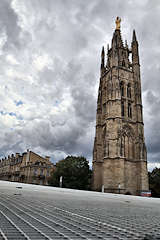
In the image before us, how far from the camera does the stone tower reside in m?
30.8

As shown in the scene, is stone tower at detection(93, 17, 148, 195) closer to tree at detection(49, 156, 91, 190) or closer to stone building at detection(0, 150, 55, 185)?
tree at detection(49, 156, 91, 190)

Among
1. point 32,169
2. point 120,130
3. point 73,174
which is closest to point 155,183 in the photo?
point 120,130

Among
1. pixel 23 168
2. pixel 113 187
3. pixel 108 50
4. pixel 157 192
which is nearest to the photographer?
pixel 113 187

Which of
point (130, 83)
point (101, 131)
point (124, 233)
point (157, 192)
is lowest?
point (157, 192)

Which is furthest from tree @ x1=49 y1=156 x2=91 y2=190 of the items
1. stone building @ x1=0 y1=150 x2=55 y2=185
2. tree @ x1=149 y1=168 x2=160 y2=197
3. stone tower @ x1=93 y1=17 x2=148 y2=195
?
stone building @ x1=0 y1=150 x2=55 y2=185

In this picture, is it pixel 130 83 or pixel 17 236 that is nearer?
pixel 17 236

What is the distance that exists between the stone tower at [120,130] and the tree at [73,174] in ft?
5.50

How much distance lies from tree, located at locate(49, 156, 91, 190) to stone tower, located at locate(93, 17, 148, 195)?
5.50 feet

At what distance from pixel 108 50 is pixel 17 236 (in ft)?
154

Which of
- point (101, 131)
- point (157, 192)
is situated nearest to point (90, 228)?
point (101, 131)

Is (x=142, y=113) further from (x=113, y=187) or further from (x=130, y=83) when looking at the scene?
(x=113, y=187)

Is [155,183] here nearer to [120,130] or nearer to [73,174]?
[120,130]

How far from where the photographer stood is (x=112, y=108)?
33.9 meters

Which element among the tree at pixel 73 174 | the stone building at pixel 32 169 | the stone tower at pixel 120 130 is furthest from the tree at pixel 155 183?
the stone building at pixel 32 169
